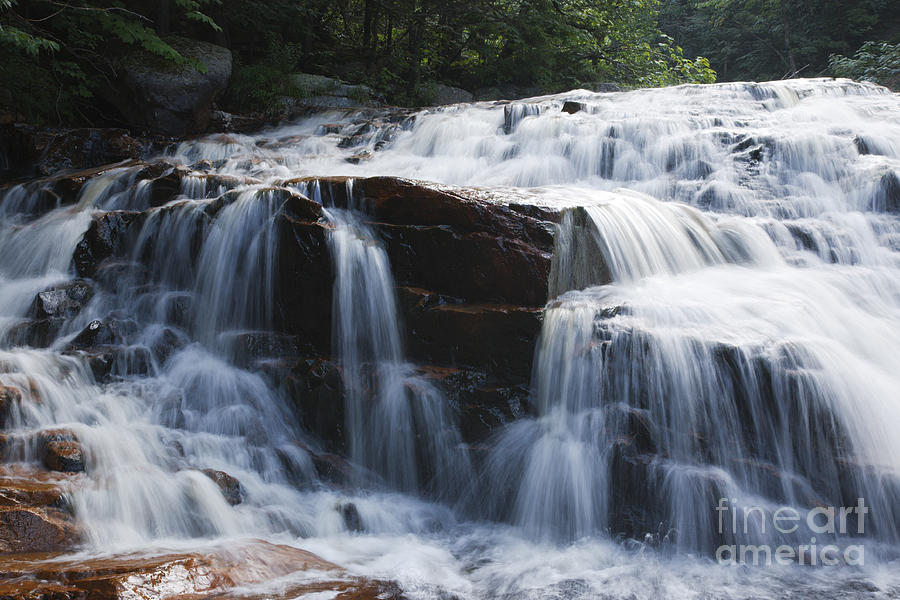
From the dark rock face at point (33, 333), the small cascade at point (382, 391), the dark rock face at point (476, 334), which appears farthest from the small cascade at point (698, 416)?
the dark rock face at point (33, 333)

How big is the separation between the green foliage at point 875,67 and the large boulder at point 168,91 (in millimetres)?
14640

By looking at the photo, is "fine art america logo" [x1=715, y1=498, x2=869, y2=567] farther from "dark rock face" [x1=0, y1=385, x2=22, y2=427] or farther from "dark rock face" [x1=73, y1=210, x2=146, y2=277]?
"dark rock face" [x1=73, y1=210, x2=146, y2=277]

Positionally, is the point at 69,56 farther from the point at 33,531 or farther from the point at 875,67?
the point at 875,67

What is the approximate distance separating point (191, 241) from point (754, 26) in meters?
22.7

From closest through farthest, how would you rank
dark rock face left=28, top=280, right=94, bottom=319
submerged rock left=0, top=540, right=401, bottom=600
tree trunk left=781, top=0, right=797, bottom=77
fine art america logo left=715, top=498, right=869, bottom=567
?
1. submerged rock left=0, top=540, right=401, bottom=600
2. fine art america logo left=715, top=498, right=869, bottom=567
3. dark rock face left=28, top=280, right=94, bottom=319
4. tree trunk left=781, top=0, right=797, bottom=77

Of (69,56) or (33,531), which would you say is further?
(69,56)

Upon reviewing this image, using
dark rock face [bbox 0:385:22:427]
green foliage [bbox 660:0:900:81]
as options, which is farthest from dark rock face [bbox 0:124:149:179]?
green foliage [bbox 660:0:900:81]

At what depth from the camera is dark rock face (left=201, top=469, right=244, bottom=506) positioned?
3537 millimetres

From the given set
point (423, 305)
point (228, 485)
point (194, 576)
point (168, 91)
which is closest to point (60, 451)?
point (228, 485)

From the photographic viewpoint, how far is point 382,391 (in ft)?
14.1

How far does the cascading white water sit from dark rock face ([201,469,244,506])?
0.18 feet

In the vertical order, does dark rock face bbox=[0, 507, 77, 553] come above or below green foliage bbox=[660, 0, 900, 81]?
below

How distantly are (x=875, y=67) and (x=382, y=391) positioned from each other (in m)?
16.8

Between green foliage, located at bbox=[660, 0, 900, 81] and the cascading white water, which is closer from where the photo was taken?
the cascading white water
